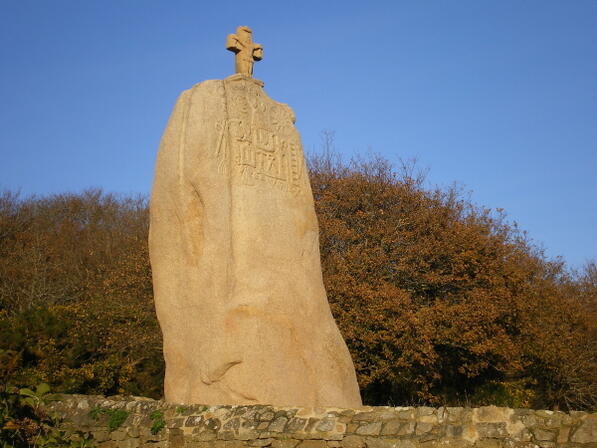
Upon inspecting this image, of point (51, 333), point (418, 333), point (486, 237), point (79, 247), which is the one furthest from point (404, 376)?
point (79, 247)

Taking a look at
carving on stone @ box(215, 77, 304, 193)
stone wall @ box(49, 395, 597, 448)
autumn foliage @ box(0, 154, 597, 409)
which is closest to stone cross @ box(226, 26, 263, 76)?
carving on stone @ box(215, 77, 304, 193)

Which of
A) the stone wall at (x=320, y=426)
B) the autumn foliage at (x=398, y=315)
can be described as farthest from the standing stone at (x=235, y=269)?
the autumn foliage at (x=398, y=315)

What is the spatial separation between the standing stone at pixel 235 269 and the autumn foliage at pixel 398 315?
5821 millimetres

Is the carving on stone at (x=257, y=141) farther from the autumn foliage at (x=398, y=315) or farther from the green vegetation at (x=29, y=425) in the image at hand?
the autumn foliage at (x=398, y=315)

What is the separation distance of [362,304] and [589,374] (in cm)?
871

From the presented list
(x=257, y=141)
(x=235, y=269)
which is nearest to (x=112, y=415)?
(x=235, y=269)

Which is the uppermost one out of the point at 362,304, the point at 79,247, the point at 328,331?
the point at 79,247

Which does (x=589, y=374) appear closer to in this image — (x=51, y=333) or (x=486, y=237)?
(x=486, y=237)

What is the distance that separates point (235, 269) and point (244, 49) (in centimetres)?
346

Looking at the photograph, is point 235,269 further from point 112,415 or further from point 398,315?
point 398,315

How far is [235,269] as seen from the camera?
8.36 metres

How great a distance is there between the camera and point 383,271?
67.1ft

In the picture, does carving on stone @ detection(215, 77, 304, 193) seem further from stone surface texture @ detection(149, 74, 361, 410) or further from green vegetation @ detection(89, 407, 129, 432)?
green vegetation @ detection(89, 407, 129, 432)

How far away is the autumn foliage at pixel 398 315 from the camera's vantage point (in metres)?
16.8
